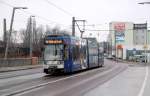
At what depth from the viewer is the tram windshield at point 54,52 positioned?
1307 inches

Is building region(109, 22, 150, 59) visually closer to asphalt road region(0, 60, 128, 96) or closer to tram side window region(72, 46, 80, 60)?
tram side window region(72, 46, 80, 60)

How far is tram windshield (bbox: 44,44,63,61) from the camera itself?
3319cm

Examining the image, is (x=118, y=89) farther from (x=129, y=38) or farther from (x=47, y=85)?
(x=129, y=38)

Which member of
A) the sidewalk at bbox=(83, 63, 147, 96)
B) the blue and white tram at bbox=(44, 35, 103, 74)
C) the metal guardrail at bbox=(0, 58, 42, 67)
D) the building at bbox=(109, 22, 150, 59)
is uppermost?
the building at bbox=(109, 22, 150, 59)

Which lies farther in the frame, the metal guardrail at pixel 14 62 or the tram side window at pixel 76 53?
the metal guardrail at pixel 14 62

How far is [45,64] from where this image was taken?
3312 centimetres

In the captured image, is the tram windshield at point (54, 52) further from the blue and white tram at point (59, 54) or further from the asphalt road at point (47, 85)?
the asphalt road at point (47, 85)

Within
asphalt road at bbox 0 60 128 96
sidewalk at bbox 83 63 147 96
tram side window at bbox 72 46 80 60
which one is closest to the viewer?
asphalt road at bbox 0 60 128 96

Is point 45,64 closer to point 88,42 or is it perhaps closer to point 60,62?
point 60,62

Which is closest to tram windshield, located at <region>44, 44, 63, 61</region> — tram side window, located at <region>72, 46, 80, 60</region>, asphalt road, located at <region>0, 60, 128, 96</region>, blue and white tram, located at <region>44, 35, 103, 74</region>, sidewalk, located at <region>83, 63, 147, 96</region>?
blue and white tram, located at <region>44, 35, 103, 74</region>

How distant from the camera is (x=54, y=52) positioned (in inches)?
1313

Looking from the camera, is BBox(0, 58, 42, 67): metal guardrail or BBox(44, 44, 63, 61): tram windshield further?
BBox(0, 58, 42, 67): metal guardrail

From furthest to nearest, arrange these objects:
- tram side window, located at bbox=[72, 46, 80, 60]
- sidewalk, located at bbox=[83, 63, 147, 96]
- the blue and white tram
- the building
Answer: the building, tram side window, located at bbox=[72, 46, 80, 60], the blue and white tram, sidewalk, located at bbox=[83, 63, 147, 96]

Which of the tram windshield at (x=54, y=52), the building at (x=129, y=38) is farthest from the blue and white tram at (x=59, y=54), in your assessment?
the building at (x=129, y=38)
